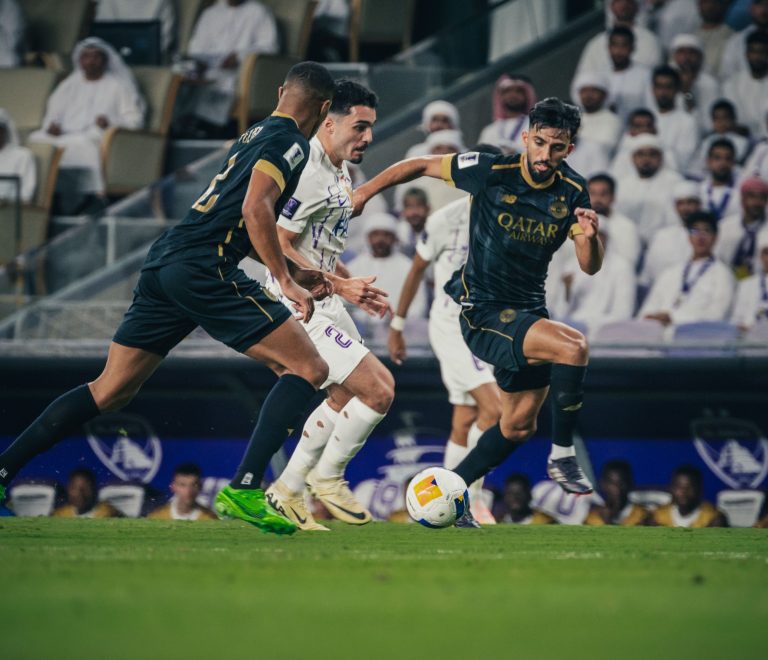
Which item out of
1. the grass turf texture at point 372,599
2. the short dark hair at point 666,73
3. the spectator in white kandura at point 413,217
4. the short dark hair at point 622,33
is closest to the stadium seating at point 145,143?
the spectator in white kandura at point 413,217

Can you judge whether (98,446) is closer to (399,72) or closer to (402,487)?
(402,487)

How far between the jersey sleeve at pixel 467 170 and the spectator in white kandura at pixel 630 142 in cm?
488

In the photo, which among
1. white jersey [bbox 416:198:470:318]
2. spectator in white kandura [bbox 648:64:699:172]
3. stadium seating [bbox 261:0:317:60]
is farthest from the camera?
stadium seating [bbox 261:0:317:60]

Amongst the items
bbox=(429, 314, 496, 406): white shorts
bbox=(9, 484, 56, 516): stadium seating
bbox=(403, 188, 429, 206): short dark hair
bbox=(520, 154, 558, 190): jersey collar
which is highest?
bbox=(520, 154, 558, 190): jersey collar

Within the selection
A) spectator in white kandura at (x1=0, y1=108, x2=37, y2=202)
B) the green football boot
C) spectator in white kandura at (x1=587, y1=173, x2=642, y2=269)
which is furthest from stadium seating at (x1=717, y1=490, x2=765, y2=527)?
spectator in white kandura at (x1=0, y1=108, x2=37, y2=202)

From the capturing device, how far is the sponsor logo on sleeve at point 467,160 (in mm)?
7766

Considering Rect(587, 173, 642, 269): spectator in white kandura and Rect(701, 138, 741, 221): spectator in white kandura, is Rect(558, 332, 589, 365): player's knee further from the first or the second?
Rect(701, 138, 741, 221): spectator in white kandura

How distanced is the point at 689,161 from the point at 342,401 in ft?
19.7

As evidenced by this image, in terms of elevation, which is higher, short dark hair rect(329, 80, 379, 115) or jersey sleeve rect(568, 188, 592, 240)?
short dark hair rect(329, 80, 379, 115)

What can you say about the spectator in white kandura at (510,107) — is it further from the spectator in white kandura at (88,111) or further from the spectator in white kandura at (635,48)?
the spectator in white kandura at (88,111)

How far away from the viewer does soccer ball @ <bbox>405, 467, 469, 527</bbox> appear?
737 centimetres

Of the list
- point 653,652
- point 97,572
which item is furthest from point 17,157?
point 653,652

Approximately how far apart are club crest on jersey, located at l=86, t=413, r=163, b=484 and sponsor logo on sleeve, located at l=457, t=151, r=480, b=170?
4.51 meters

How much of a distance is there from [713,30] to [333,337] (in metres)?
8.08
